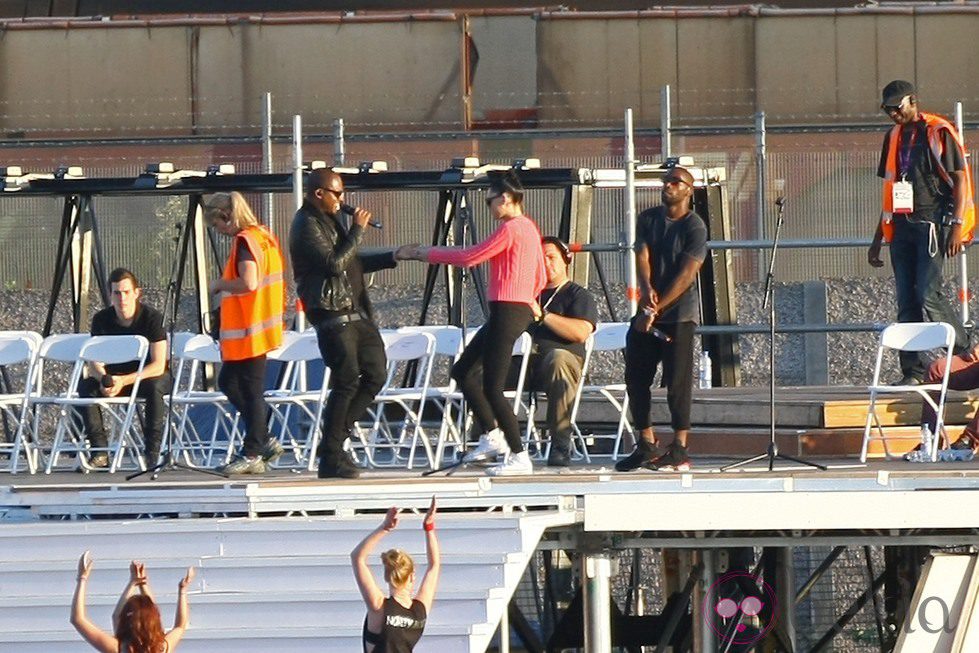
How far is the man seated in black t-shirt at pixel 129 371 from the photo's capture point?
12859 millimetres

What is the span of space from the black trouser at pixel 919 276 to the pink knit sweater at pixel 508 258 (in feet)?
7.67

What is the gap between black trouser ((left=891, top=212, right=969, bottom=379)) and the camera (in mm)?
12383

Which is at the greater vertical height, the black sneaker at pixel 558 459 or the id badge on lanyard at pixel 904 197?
the id badge on lanyard at pixel 904 197

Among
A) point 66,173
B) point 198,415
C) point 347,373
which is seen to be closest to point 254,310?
point 347,373

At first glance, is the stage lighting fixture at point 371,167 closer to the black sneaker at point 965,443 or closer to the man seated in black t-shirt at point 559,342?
the man seated in black t-shirt at point 559,342

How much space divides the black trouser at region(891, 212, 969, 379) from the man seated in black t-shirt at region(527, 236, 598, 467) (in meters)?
1.69

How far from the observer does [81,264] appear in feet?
52.1

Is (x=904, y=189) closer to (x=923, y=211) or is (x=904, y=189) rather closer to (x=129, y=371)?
(x=923, y=211)

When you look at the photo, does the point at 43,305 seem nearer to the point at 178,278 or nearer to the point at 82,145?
the point at 82,145

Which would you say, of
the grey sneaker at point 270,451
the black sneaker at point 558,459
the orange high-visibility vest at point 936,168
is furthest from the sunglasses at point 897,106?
the grey sneaker at point 270,451

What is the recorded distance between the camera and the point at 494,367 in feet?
36.5

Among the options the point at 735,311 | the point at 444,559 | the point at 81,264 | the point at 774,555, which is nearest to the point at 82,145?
the point at 81,264

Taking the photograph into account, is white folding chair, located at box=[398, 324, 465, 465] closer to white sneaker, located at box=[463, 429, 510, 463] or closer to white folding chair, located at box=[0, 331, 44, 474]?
white sneaker, located at box=[463, 429, 510, 463]

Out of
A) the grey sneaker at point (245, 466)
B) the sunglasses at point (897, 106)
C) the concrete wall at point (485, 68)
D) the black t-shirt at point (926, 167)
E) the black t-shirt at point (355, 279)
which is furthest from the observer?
the concrete wall at point (485, 68)
